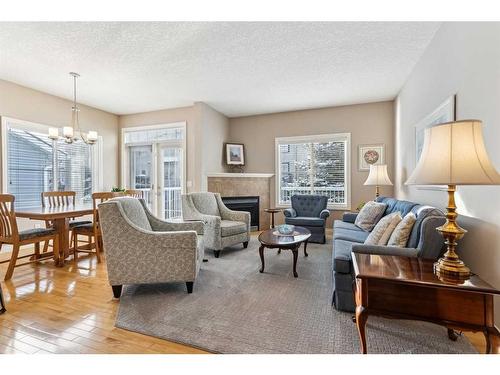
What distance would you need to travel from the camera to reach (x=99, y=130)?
212 inches

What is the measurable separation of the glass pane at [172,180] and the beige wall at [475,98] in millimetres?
4500

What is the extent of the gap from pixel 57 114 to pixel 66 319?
4134 millimetres

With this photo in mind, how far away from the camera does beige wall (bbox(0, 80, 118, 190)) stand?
12.8 ft

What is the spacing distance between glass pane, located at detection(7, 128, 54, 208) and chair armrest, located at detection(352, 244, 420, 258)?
5.07 meters

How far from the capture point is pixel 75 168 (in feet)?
16.3

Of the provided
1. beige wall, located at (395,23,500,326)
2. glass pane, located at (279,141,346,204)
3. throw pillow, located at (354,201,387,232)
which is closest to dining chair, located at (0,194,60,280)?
throw pillow, located at (354,201,387,232)

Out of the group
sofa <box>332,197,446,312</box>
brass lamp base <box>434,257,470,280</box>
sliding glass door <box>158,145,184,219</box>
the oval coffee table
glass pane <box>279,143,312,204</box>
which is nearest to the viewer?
brass lamp base <box>434,257,470,280</box>

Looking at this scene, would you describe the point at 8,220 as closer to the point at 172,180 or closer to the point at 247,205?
the point at 172,180

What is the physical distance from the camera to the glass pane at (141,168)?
5664 millimetres

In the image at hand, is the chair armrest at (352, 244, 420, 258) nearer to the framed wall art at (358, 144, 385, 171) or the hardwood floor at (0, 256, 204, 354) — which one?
the hardwood floor at (0, 256, 204, 354)

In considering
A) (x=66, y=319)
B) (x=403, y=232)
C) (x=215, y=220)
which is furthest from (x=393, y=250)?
(x=66, y=319)

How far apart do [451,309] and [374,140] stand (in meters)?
4.40
